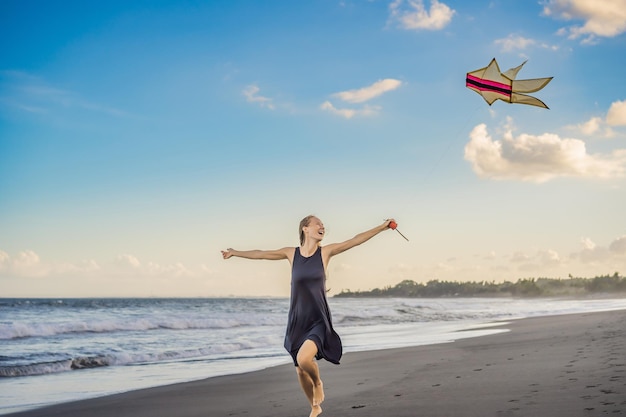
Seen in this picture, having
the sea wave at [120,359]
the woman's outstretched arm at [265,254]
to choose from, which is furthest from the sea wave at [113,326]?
the woman's outstretched arm at [265,254]

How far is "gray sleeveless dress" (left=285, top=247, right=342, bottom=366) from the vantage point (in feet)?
19.1

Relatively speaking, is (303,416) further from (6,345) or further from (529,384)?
(6,345)

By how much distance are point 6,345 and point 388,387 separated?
1415 cm

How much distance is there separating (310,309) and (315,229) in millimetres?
745

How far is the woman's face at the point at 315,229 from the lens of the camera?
5.91 meters

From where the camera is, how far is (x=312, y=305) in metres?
5.84

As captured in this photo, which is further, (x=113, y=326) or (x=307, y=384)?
(x=113, y=326)

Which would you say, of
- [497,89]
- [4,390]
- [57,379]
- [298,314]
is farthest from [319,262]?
[57,379]

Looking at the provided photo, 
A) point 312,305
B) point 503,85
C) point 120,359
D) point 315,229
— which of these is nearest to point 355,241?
point 315,229

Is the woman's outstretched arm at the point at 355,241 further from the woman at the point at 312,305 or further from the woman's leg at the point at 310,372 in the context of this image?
the woman's leg at the point at 310,372

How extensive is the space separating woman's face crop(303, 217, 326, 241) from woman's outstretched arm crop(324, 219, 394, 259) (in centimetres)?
15

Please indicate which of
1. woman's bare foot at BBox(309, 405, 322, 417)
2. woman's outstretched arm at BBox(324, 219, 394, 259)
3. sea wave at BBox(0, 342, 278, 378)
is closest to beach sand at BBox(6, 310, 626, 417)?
woman's bare foot at BBox(309, 405, 322, 417)

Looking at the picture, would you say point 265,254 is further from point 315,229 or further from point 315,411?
point 315,411

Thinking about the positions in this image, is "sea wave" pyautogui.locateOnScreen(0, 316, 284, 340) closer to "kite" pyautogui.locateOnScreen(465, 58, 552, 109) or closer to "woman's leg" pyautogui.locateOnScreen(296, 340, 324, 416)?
"woman's leg" pyautogui.locateOnScreen(296, 340, 324, 416)
